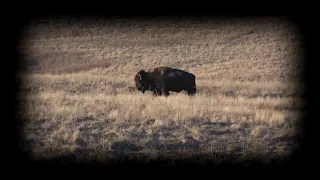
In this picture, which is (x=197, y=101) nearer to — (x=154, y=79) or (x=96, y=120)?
(x=154, y=79)

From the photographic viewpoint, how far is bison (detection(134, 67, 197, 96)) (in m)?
13.2

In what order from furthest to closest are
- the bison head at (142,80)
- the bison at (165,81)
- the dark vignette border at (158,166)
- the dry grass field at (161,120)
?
the bison head at (142,80)
the bison at (165,81)
the dry grass field at (161,120)
the dark vignette border at (158,166)

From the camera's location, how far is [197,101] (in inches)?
446

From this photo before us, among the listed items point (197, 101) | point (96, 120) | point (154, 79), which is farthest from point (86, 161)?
point (154, 79)

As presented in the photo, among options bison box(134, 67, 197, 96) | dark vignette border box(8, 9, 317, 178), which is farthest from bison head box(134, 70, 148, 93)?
dark vignette border box(8, 9, 317, 178)

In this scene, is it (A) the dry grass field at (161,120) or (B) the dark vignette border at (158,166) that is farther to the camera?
(A) the dry grass field at (161,120)

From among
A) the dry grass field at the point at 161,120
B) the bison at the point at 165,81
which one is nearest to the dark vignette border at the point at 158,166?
the dry grass field at the point at 161,120

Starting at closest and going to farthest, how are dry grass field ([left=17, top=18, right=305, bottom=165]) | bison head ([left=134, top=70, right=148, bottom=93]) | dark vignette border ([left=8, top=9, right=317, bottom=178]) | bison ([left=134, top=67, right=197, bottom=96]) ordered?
dark vignette border ([left=8, top=9, right=317, bottom=178])
dry grass field ([left=17, top=18, right=305, bottom=165])
bison ([left=134, top=67, right=197, bottom=96])
bison head ([left=134, top=70, right=148, bottom=93])

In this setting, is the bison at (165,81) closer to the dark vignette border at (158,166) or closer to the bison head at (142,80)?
the bison head at (142,80)

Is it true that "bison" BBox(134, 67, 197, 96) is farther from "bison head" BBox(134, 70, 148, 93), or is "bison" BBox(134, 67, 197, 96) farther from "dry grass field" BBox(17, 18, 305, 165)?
"dry grass field" BBox(17, 18, 305, 165)

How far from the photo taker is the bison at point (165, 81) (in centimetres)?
1321

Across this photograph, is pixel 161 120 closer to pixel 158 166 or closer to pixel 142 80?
pixel 158 166

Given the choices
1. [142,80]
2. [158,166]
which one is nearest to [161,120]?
[158,166]

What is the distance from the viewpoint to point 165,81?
13219mm
